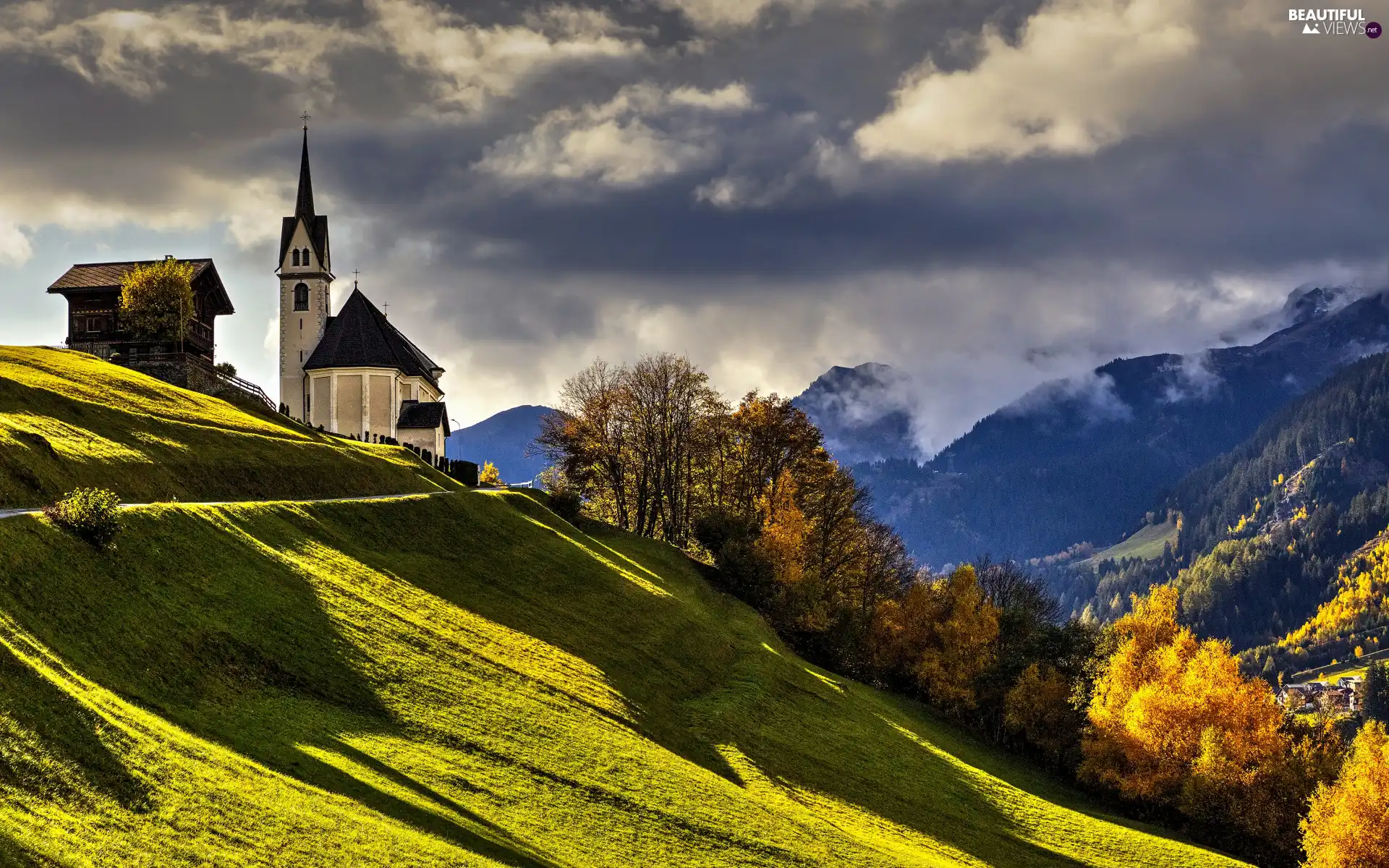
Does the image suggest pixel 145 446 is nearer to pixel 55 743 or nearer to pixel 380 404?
pixel 55 743

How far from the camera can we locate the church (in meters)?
119

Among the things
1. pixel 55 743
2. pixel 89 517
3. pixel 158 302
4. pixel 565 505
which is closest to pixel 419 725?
pixel 89 517

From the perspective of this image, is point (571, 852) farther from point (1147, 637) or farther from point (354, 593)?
point (1147, 637)

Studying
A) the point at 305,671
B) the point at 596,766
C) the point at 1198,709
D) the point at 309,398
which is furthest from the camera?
the point at 309,398

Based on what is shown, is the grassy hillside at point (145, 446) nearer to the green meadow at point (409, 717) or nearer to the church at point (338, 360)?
the green meadow at point (409, 717)

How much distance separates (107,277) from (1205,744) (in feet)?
292

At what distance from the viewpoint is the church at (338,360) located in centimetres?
11888

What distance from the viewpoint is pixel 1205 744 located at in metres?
75.4

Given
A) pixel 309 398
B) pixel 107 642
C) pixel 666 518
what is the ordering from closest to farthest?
pixel 107 642, pixel 666 518, pixel 309 398

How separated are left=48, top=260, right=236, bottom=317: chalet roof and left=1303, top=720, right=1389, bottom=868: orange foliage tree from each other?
3559 inches

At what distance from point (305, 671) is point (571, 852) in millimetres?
10143

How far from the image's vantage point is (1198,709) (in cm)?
7825

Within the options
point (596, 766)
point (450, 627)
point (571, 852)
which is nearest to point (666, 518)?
point (450, 627)

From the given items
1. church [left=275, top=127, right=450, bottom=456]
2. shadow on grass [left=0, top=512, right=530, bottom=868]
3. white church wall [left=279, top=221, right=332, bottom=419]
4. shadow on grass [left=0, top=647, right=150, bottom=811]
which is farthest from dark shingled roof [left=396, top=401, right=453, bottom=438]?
shadow on grass [left=0, top=647, right=150, bottom=811]
